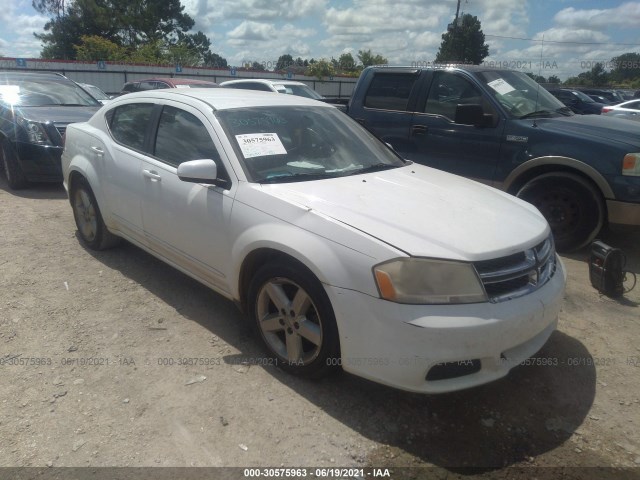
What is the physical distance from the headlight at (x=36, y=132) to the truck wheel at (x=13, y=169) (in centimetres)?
35

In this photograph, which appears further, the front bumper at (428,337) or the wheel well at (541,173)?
the wheel well at (541,173)

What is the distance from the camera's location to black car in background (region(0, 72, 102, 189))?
6855mm

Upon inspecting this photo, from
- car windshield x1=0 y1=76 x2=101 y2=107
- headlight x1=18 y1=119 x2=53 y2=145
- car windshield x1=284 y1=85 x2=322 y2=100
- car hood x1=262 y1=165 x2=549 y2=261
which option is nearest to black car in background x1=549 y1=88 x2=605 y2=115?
car windshield x1=284 y1=85 x2=322 y2=100

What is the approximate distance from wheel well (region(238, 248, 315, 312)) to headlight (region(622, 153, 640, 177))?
12.1ft

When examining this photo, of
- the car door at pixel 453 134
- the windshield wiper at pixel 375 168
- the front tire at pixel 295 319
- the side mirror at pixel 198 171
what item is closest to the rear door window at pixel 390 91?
the car door at pixel 453 134

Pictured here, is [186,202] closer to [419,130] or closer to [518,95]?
[419,130]

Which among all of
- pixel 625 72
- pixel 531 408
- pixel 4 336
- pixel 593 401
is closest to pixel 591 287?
pixel 593 401

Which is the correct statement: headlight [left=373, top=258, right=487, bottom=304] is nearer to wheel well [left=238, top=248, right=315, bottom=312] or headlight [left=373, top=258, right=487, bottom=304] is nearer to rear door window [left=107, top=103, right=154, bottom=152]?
wheel well [left=238, top=248, right=315, bottom=312]

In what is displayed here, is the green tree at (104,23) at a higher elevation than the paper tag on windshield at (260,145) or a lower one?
higher

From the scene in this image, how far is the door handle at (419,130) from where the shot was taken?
599 cm

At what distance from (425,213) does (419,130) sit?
11.3 feet

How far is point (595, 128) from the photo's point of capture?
5227 millimetres

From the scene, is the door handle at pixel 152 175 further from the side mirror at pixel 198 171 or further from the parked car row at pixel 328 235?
the side mirror at pixel 198 171

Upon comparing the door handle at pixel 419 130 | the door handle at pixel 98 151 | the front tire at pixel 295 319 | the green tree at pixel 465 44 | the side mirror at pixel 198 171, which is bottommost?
the front tire at pixel 295 319
